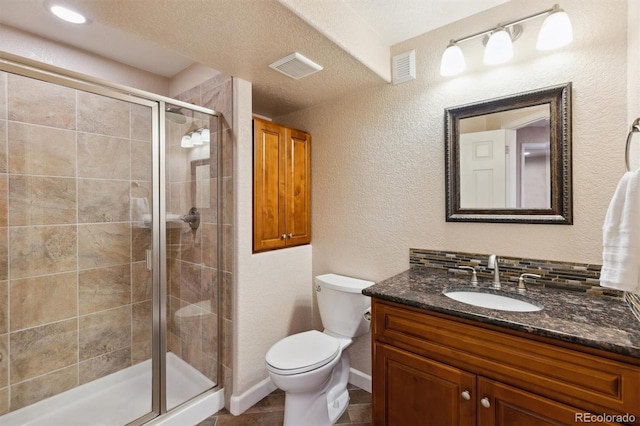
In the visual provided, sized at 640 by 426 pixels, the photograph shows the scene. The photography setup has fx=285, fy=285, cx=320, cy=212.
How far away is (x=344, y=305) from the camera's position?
1.92 m

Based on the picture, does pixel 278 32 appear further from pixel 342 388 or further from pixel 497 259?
pixel 342 388

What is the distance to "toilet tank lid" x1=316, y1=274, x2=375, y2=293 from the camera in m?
1.89

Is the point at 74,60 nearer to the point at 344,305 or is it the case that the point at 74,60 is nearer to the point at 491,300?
the point at 344,305

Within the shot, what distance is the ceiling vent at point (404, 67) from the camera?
6.07 feet

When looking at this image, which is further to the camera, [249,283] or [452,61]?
[249,283]

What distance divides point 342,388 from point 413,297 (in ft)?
3.31

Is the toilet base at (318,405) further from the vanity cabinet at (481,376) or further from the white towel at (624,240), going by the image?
the white towel at (624,240)

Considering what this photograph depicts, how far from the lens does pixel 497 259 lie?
1580mm

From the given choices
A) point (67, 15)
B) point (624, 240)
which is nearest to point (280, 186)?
point (67, 15)

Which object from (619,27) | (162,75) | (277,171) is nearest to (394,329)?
(277,171)

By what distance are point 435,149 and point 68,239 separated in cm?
251

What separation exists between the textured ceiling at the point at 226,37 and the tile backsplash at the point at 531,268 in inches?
48.7

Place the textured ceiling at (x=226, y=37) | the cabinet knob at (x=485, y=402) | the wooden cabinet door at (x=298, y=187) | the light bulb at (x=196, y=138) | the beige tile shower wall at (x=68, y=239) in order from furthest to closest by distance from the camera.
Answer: the wooden cabinet door at (x=298, y=187)
the light bulb at (x=196, y=138)
the beige tile shower wall at (x=68, y=239)
the textured ceiling at (x=226, y=37)
the cabinet knob at (x=485, y=402)

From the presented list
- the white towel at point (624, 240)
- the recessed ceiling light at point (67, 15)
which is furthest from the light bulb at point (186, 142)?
the white towel at point (624, 240)
